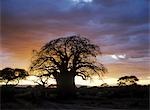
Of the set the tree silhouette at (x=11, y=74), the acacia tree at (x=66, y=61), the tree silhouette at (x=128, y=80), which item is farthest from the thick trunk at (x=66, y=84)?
the tree silhouette at (x=128, y=80)

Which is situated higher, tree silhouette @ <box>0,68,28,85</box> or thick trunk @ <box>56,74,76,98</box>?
tree silhouette @ <box>0,68,28,85</box>

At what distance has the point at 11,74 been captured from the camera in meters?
54.3

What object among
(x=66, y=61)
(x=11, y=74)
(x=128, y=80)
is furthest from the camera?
(x=128, y=80)

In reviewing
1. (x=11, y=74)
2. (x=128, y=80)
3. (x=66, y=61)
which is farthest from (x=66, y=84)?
(x=128, y=80)

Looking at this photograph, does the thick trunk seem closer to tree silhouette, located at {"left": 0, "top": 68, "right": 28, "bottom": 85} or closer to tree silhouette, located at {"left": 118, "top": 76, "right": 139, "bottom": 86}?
tree silhouette, located at {"left": 0, "top": 68, "right": 28, "bottom": 85}

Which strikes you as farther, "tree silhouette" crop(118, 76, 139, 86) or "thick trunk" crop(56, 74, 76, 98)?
"tree silhouette" crop(118, 76, 139, 86)

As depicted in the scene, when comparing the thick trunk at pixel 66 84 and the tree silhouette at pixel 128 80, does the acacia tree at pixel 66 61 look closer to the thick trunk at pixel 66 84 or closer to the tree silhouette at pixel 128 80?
the thick trunk at pixel 66 84

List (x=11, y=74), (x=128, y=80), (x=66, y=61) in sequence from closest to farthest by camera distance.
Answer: (x=66, y=61) → (x=11, y=74) → (x=128, y=80)

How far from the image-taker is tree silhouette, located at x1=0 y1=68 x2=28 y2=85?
54.0 meters

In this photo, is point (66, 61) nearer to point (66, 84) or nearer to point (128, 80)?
point (66, 84)

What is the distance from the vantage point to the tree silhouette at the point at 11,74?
5397cm

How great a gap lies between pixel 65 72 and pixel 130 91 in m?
7.98

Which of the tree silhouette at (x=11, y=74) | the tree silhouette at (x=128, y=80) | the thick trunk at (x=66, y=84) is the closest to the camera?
the thick trunk at (x=66, y=84)

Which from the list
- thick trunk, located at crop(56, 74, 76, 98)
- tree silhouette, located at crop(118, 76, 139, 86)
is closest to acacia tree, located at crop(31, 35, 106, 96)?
thick trunk, located at crop(56, 74, 76, 98)
